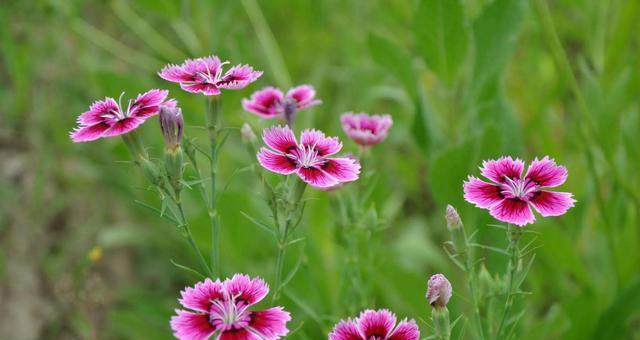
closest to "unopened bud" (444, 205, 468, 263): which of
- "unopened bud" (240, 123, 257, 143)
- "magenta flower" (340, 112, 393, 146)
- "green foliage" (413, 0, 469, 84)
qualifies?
"magenta flower" (340, 112, 393, 146)

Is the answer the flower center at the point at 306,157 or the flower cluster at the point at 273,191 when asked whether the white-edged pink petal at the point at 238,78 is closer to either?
the flower cluster at the point at 273,191

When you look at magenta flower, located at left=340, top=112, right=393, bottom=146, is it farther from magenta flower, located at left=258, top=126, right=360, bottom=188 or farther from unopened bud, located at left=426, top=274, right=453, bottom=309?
unopened bud, located at left=426, top=274, right=453, bottom=309

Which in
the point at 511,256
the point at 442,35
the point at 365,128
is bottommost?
the point at 511,256

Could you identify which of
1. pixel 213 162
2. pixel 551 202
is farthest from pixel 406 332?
pixel 213 162

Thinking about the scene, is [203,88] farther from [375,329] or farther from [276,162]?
[375,329]

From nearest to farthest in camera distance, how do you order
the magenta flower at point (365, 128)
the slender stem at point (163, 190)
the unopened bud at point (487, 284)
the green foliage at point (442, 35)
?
the slender stem at point (163, 190) < the unopened bud at point (487, 284) < the magenta flower at point (365, 128) < the green foliage at point (442, 35)

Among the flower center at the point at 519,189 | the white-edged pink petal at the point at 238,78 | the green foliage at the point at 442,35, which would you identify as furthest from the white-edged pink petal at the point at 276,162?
the green foliage at the point at 442,35

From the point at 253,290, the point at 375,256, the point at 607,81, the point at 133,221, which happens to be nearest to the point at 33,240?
the point at 133,221
